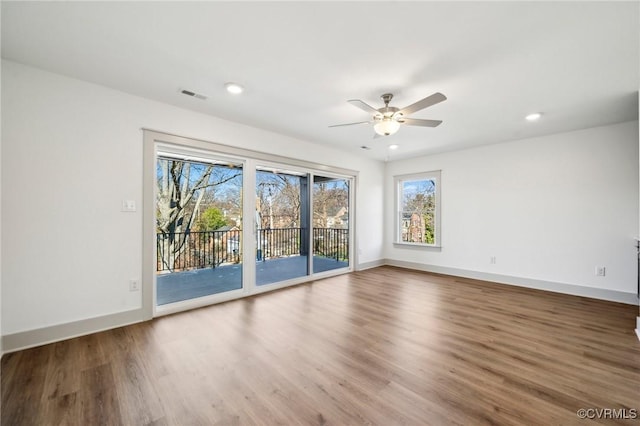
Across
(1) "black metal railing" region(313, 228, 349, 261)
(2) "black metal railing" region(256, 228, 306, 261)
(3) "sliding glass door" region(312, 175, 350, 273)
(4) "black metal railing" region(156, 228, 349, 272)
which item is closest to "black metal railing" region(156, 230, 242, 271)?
(4) "black metal railing" region(156, 228, 349, 272)

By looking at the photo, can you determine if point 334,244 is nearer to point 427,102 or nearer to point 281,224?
point 281,224

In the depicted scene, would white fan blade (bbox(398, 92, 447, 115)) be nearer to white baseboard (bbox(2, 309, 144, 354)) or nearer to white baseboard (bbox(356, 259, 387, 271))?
white baseboard (bbox(2, 309, 144, 354))

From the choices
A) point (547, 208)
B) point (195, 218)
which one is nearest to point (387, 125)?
point (195, 218)

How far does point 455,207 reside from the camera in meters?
5.27

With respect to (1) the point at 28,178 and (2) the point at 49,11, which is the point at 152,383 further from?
(2) the point at 49,11

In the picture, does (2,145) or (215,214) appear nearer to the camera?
(2,145)

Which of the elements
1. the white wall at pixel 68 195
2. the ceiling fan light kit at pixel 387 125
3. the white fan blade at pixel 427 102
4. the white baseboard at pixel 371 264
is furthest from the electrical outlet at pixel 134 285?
the white baseboard at pixel 371 264

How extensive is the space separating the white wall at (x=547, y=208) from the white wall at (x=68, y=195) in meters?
5.21

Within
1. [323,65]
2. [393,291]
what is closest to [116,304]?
[323,65]

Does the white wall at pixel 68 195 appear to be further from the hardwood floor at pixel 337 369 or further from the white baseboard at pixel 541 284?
the white baseboard at pixel 541 284

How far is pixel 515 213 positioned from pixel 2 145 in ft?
21.8

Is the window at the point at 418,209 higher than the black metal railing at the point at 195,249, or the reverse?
the window at the point at 418,209

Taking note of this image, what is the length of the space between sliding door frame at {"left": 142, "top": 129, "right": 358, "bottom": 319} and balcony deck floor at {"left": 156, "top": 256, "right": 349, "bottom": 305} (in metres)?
0.16

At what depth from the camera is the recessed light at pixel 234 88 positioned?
2.62 meters
